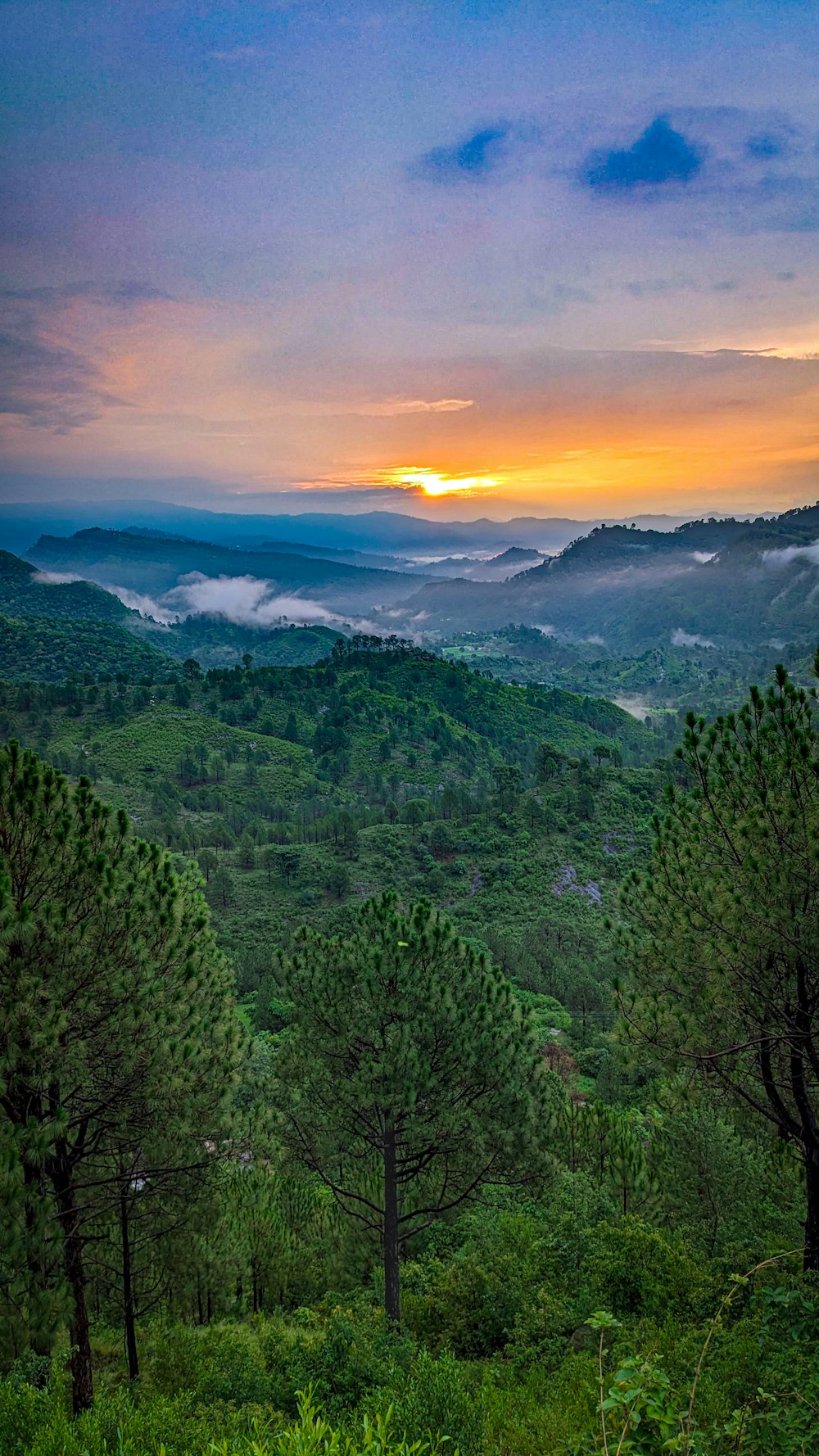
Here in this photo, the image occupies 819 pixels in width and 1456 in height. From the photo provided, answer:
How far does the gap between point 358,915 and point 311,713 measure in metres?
179

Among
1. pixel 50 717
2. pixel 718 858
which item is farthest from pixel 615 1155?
pixel 50 717

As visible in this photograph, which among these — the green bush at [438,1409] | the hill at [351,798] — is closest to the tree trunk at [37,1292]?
the green bush at [438,1409]

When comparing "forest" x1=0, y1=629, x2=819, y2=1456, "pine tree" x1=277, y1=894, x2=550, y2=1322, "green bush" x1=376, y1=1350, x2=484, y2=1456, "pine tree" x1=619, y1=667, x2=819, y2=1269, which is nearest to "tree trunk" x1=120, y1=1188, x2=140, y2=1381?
"forest" x1=0, y1=629, x2=819, y2=1456

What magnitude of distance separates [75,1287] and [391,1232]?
6.20 metres

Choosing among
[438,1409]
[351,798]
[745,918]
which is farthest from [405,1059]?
[351,798]

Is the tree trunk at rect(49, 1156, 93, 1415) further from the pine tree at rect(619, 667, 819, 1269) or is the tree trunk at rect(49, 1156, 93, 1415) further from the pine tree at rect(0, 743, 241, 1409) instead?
the pine tree at rect(619, 667, 819, 1269)

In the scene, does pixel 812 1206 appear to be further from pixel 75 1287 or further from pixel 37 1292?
pixel 75 1287

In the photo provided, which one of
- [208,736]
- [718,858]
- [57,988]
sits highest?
[718,858]

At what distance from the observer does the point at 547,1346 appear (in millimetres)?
12125

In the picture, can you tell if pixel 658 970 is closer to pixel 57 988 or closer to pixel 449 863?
pixel 57 988

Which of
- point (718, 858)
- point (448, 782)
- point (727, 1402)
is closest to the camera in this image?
point (727, 1402)

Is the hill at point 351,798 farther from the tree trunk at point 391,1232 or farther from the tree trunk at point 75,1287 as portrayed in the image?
the tree trunk at point 75,1287

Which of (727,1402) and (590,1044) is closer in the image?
(727,1402)

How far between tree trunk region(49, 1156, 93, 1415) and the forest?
1.6 inches
